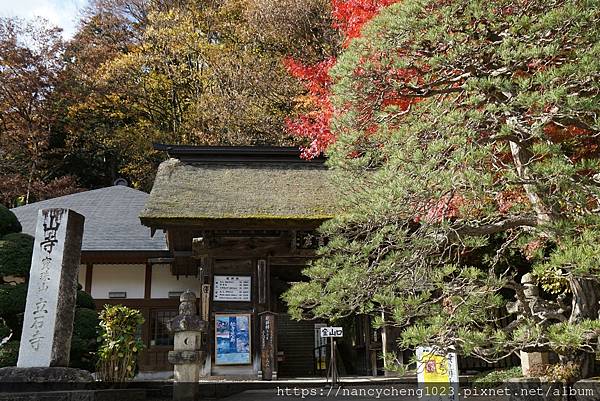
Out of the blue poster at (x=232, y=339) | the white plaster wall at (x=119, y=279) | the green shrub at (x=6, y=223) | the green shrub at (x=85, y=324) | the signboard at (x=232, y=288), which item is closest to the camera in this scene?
the green shrub at (x=85, y=324)

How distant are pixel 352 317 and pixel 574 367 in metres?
8.29

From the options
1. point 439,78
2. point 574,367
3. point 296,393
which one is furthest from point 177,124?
point 574,367

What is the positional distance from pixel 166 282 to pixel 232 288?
2847 mm

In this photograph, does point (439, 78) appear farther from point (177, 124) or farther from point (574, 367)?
point (177, 124)

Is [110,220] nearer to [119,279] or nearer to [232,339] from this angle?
[119,279]

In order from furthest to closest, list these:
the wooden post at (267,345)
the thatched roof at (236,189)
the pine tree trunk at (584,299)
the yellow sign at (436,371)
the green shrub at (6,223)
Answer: the wooden post at (267,345) → the thatched roof at (236,189) → the green shrub at (6,223) → the yellow sign at (436,371) → the pine tree trunk at (584,299)

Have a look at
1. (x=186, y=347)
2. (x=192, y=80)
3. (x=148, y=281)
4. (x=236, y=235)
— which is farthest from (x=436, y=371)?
(x=192, y=80)

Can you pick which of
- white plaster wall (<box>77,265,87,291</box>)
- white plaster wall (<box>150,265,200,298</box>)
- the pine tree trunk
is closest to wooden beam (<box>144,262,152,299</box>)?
white plaster wall (<box>150,265,200,298</box>)

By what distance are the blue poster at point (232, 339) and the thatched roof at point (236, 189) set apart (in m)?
1.97

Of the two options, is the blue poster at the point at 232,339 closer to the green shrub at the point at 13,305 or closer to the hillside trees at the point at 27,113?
the green shrub at the point at 13,305

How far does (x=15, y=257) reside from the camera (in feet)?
23.0

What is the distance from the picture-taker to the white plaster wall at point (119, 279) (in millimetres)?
11219

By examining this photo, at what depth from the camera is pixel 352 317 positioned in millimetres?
12602

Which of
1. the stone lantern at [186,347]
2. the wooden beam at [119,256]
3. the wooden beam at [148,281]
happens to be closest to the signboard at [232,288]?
the wooden beam at [119,256]
